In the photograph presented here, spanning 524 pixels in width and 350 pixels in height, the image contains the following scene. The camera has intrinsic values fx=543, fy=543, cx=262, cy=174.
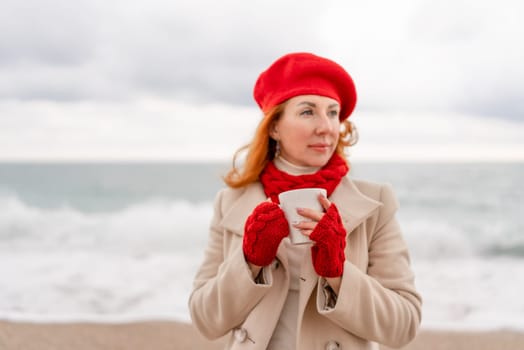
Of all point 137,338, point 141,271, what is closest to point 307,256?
point 137,338

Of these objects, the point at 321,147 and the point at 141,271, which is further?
the point at 141,271

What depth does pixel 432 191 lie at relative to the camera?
1480cm

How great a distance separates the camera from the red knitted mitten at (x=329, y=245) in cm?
159

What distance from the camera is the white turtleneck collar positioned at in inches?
79.1

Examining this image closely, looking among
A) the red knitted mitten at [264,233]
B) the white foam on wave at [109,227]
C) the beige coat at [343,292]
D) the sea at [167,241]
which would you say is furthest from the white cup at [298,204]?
the white foam on wave at [109,227]

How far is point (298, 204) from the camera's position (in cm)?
163

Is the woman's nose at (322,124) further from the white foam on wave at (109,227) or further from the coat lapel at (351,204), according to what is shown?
the white foam on wave at (109,227)

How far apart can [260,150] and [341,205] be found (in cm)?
39

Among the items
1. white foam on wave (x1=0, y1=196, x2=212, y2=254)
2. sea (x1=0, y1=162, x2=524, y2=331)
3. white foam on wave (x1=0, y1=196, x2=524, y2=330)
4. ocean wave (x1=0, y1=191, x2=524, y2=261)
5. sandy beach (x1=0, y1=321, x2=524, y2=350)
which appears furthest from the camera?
white foam on wave (x1=0, y1=196, x2=212, y2=254)

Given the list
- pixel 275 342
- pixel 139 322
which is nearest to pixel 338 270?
pixel 275 342

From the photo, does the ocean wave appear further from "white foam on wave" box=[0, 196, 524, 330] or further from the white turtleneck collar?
the white turtleneck collar

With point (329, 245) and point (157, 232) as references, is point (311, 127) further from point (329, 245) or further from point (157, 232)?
point (157, 232)

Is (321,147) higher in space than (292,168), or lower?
A: higher

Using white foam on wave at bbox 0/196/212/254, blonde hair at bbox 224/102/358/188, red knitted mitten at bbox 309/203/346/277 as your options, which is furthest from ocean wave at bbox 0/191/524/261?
red knitted mitten at bbox 309/203/346/277
